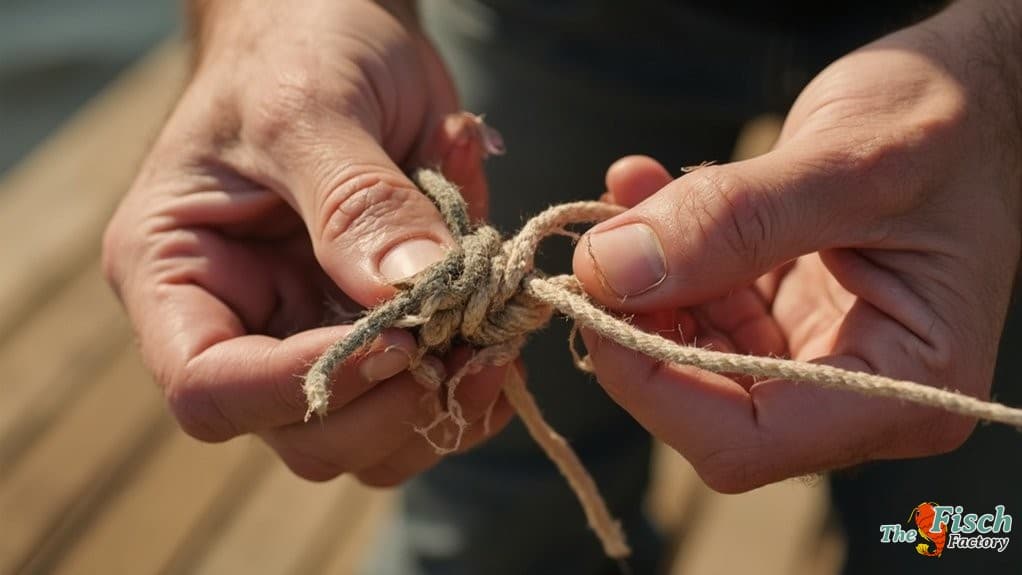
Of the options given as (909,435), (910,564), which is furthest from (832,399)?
(910,564)

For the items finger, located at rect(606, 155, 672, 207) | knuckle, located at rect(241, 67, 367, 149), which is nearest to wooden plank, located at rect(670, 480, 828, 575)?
finger, located at rect(606, 155, 672, 207)

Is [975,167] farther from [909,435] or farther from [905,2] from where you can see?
[905,2]

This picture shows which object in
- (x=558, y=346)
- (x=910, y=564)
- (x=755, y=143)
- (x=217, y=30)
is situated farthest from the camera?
(x=755, y=143)

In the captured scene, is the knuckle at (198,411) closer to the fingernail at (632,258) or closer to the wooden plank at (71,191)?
the fingernail at (632,258)

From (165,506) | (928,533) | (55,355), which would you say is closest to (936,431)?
(928,533)

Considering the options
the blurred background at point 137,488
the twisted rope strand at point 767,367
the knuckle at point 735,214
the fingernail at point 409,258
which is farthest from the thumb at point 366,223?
the blurred background at point 137,488

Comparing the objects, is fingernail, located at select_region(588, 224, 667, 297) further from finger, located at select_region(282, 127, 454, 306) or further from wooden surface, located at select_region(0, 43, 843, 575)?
wooden surface, located at select_region(0, 43, 843, 575)

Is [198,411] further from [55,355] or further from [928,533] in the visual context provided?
[55,355]
